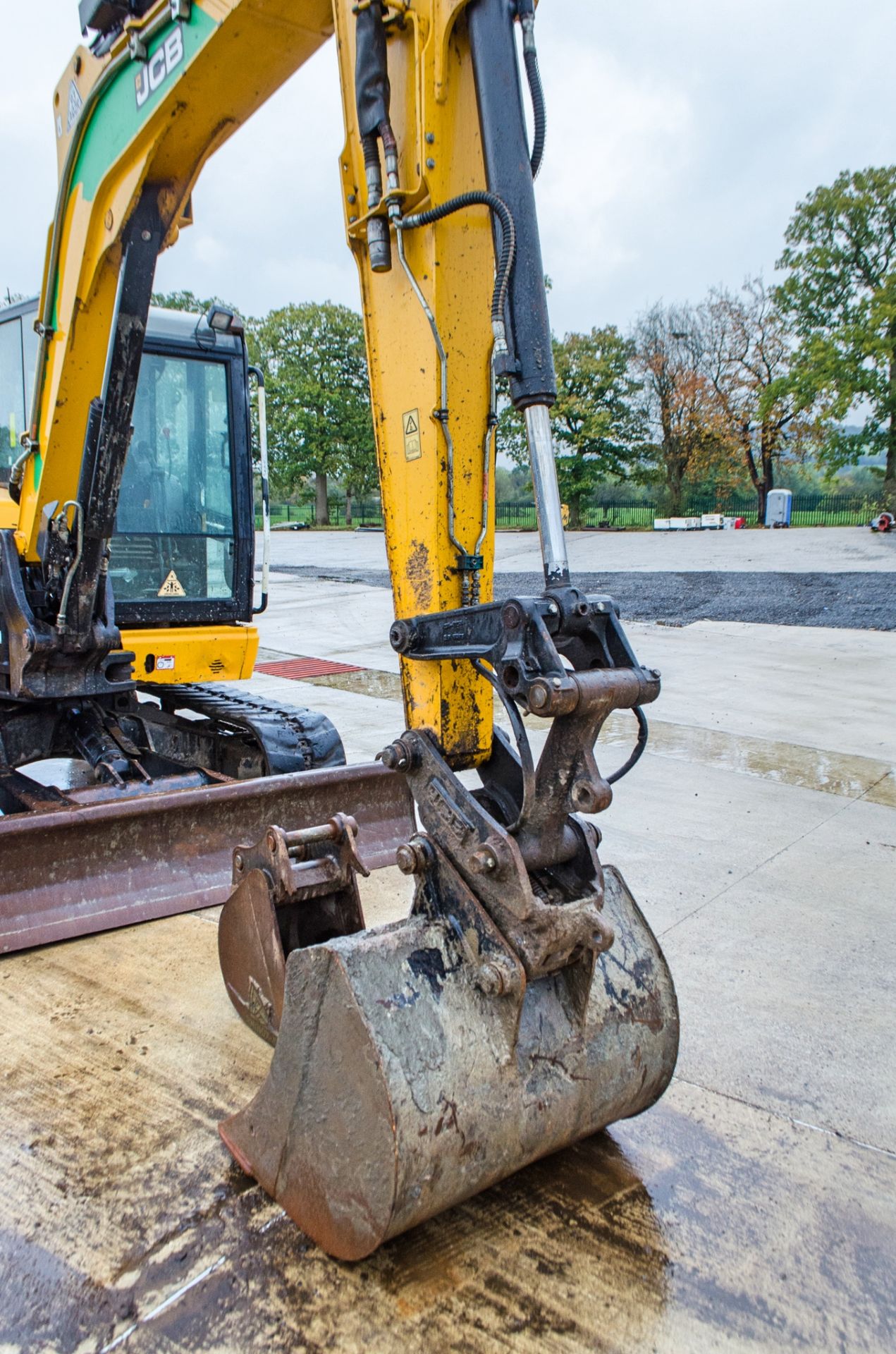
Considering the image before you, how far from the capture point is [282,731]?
4.86 metres

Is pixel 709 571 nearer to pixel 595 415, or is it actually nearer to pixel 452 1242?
pixel 452 1242

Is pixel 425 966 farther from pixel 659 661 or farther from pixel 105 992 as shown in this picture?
pixel 659 661

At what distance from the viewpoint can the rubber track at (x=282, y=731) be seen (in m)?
4.78

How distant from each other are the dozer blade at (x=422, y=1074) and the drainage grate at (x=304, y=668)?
23.0 ft

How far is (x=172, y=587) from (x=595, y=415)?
33.4 m

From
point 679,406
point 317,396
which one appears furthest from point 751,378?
point 317,396

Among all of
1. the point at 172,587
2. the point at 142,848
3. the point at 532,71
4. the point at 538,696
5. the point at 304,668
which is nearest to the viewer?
the point at 538,696

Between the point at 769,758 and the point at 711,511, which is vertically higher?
the point at 711,511

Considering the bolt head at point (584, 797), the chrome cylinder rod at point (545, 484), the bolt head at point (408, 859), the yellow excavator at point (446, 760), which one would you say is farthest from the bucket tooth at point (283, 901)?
the chrome cylinder rod at point (545, 484)

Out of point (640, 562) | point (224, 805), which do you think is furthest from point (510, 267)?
point (640, 562)

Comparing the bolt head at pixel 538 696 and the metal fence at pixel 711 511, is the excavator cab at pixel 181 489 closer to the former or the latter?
the bolt head at pixel 538 696

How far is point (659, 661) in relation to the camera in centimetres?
990

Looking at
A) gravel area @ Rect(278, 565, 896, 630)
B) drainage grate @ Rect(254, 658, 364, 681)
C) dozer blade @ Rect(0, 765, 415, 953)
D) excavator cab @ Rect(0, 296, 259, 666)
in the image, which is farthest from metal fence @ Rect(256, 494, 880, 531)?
dozer blade @ Rect(0, 765, 415, 953)

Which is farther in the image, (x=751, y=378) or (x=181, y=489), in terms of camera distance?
(x=751, y=378)
